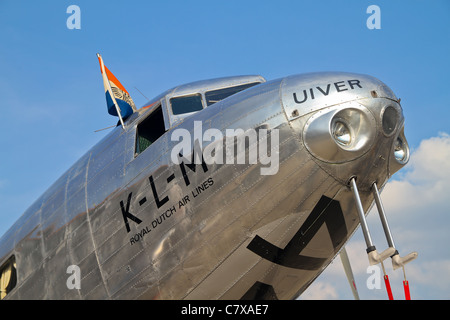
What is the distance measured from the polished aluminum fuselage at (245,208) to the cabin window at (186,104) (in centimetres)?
68

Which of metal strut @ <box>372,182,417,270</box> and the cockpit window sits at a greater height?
→ the cockpit window

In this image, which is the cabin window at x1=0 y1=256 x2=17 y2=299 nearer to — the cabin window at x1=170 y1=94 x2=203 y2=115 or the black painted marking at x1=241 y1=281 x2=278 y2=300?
the cabin window at x1=170 y1=94 x2=203 y2=115

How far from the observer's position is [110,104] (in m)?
13.1

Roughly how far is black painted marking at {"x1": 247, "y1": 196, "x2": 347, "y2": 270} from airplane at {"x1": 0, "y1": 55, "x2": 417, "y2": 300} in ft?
0.06

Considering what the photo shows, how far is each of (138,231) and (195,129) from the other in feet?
6.91

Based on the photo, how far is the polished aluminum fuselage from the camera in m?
8.28

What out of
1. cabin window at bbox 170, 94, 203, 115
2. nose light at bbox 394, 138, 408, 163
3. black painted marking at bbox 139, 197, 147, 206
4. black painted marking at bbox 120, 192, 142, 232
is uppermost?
cabin window at bbox 170, 94, 203, 115

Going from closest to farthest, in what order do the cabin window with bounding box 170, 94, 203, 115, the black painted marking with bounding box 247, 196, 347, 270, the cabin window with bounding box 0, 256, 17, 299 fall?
the black painted marking with bounding box 247, 196, 347, 270 → the cabin window with bounding box 170, 94, 203, 115 → the cabin window with bounding box 0, 256, 17, 299

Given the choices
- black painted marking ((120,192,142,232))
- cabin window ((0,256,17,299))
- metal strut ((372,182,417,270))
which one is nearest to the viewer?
metal strut ((372,182,417,270))

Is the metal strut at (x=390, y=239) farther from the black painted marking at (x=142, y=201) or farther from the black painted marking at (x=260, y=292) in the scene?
the black painted marking at (x=142, y=201)

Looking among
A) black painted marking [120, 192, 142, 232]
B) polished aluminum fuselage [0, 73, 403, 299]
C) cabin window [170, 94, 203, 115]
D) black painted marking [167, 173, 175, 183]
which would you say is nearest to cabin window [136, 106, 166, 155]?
cabin window [170, 94, 203, 115]

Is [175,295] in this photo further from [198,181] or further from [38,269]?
[38,269]

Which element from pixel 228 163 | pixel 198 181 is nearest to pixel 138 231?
pixel 198 181

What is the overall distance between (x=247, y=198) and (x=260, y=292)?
180cm
